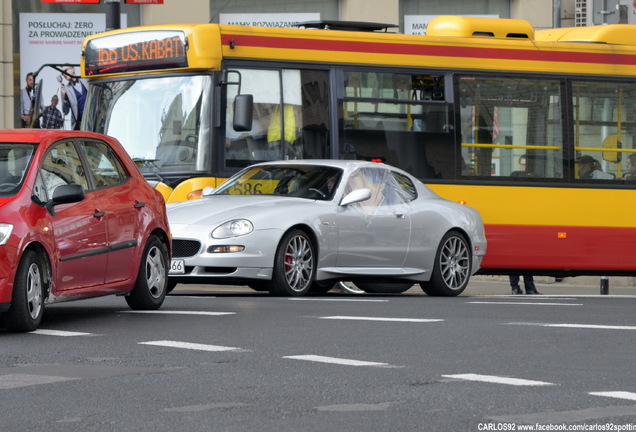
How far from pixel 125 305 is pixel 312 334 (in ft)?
11.5

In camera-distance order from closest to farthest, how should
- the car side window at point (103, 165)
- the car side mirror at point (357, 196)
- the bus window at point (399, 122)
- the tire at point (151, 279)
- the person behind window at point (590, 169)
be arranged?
the car side window at point (103, 165) → the tire at point (151, 279) → the car side mirror at point (357, 196) → the bus window at point (399, 122) → the person behind window at point (590, 169)

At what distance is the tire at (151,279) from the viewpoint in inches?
476

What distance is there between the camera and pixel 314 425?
243 inches

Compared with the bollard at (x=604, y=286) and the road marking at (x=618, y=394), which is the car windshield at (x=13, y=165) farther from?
the bollard at (x=604, y=286)

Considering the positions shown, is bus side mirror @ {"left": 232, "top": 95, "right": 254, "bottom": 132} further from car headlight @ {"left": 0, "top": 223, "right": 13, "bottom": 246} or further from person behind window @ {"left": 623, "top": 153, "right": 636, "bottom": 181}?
car headlight @ {"left": 0, "top": 223, "right": 13, "bottom": 246}

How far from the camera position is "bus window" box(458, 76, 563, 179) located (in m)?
18.8

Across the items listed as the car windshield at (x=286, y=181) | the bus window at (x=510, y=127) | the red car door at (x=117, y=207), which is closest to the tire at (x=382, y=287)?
the bus window at (x=510, y=127)

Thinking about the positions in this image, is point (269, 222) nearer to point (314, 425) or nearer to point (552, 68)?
point (552, 68)

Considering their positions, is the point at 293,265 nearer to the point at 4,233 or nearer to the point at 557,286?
the point at 4,233

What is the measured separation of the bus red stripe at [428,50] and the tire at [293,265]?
364 cm

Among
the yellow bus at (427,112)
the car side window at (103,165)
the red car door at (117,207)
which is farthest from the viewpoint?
the yellow bus at (427,112)

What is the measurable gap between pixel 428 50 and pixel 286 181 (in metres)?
3.89

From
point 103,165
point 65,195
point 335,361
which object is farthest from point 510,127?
point 335,361

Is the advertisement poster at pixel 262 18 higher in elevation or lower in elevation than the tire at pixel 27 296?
higher
